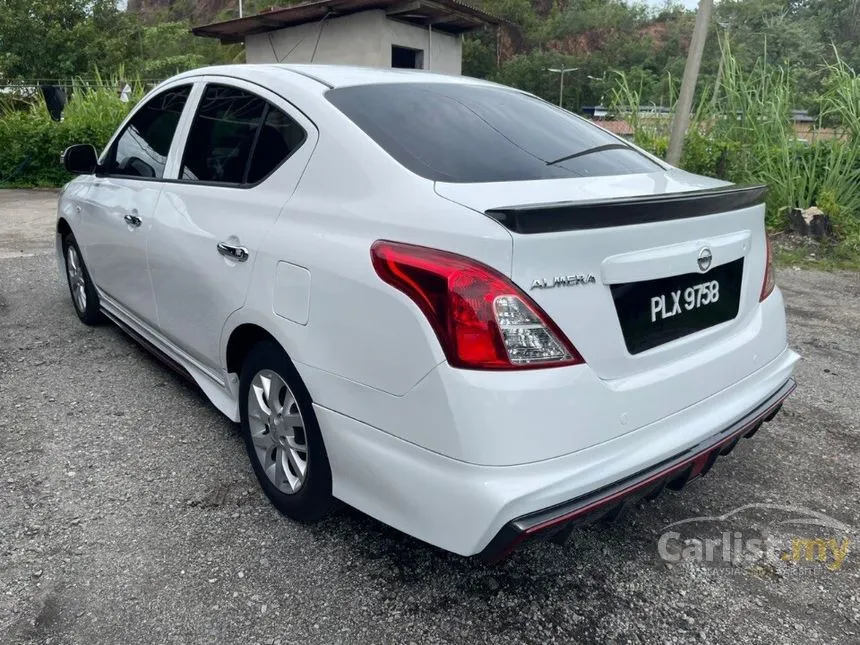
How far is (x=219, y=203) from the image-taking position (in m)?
2.72

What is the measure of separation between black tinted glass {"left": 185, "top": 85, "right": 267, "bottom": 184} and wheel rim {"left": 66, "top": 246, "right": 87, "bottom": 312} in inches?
75.9

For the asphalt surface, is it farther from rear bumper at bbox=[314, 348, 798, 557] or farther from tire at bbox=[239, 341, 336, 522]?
rear bumper at bbox=[314, 348, 798, 557]

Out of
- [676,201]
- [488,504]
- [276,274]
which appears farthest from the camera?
[276,274]

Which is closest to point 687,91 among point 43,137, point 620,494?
point 620,494

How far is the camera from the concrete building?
17750mm

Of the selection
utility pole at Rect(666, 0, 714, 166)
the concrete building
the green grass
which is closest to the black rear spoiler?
the green grass

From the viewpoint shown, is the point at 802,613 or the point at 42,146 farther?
the point at 42,146

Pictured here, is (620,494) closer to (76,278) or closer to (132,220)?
(132,220)

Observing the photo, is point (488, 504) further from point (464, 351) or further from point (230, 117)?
point (230, 117)

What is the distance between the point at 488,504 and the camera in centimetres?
172

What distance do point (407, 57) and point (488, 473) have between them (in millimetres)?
19879

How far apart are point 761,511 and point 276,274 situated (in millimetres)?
2026

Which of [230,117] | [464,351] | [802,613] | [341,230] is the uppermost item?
[230,117]

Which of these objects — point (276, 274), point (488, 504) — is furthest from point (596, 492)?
point (276, 274)
